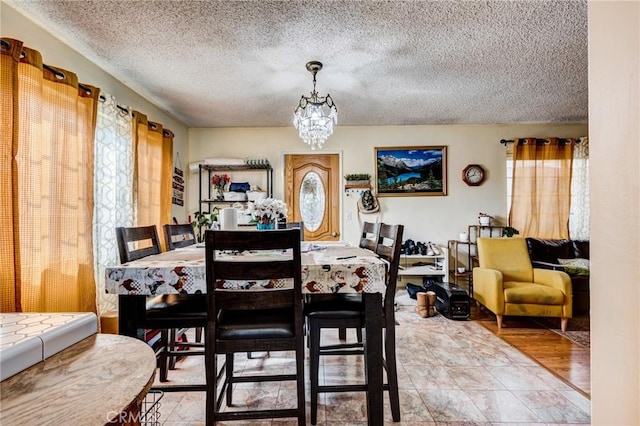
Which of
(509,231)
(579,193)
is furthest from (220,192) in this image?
(579,193)

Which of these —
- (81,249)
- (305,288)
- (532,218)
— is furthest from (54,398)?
(532,218)

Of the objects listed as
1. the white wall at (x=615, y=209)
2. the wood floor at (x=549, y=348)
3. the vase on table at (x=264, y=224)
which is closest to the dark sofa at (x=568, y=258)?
the wood floor at (x=549, y=348)

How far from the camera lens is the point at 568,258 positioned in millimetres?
3855

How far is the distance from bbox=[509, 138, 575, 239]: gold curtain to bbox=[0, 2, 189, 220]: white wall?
4.59 metres

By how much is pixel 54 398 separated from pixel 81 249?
2202mm

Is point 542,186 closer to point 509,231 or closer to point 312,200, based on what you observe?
point 509,231

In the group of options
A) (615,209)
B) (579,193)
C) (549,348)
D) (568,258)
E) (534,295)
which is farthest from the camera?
(579,193)

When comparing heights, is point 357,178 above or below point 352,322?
above

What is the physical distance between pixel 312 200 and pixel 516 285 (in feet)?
8.59

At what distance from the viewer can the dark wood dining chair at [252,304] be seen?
127cm

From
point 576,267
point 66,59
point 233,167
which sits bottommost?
point 576,267

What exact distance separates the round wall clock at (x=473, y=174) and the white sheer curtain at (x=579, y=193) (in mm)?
1147

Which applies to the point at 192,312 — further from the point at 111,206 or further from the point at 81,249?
the point at 111,206

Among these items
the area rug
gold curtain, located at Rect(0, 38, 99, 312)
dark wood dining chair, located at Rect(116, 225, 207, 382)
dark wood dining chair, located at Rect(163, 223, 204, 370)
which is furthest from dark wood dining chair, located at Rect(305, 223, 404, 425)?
the area rug
